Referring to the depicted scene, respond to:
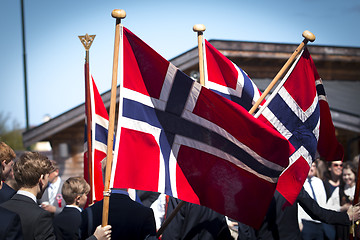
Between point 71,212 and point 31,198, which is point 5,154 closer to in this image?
point 71,212

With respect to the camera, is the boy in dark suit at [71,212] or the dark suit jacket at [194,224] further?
the dark suit jacket at [194,224]

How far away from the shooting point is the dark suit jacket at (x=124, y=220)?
4.10 metres

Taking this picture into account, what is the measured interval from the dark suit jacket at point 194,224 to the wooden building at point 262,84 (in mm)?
7045

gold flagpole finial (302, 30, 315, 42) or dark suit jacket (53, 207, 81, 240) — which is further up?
gold flagpole finial (302, 30, 315, 42)

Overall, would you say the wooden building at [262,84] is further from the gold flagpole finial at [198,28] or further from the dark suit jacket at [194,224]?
the dark suit jacket at [194,224]

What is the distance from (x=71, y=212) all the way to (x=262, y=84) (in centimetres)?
980

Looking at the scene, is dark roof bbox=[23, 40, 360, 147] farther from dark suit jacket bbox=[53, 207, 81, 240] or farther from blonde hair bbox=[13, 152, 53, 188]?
blonde hair bbox=[13, 152, 53, 188]

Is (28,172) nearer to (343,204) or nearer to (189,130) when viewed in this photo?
(189,130)

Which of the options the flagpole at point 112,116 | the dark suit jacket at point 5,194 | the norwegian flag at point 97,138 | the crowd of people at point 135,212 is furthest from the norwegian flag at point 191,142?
the dark suit jacket at point 5,194

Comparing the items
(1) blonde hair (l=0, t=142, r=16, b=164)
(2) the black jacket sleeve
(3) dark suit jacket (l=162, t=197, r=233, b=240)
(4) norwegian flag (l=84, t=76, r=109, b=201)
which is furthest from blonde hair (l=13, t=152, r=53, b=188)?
(2) the black jacket sleeve

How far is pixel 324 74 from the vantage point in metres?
15.2

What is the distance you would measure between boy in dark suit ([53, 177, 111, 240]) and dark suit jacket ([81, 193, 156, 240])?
0.35 metres

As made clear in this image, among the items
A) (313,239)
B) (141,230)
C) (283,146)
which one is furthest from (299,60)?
(313,239)

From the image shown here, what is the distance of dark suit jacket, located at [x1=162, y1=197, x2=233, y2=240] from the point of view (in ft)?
17.6
